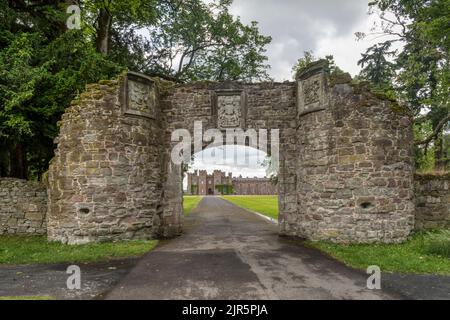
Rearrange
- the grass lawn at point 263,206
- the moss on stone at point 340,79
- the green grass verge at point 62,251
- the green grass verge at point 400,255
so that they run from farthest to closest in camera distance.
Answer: the grass lawn at point 263,206 → the moss on stone at point 340,79 → the green grass verge at point 62,251 → the green grass verge at point 400,255

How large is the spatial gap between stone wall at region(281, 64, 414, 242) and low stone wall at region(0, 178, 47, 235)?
9698mm

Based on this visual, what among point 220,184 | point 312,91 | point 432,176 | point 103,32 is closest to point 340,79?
point 312,91

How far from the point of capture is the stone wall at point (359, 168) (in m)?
9.93

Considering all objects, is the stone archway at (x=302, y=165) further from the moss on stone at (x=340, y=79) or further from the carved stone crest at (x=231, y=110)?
the carved stone crest at (x=231, y=110)

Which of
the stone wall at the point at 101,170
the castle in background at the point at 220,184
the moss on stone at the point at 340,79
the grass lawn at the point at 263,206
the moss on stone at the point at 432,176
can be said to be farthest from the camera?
the castle in background at the point at 220,184

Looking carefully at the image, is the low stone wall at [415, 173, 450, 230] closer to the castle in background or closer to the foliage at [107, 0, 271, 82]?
the foliage at [107, 0, 271, 82]

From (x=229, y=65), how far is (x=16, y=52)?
12207mm

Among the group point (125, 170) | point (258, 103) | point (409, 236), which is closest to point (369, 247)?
point (409, 236)

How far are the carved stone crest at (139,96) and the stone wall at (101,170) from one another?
0.03 meters

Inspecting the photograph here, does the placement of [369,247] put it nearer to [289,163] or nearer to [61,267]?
[289,163]

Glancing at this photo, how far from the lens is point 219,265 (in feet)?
24.5

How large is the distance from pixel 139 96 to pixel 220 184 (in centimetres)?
9003

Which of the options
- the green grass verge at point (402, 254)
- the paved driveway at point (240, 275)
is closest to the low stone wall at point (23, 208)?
the paved driveway at point (240, 275)

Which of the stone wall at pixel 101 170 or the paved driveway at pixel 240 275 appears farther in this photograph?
the stone wall at pixel 101 170
